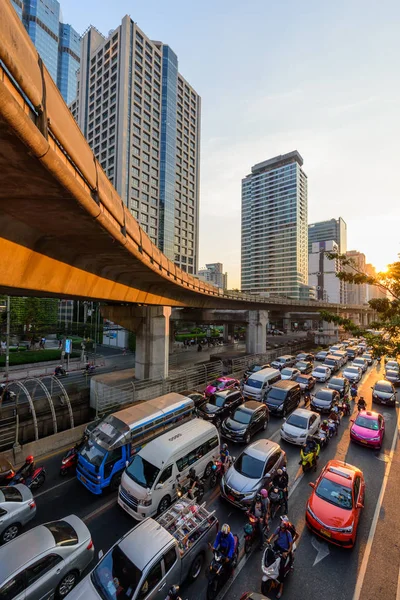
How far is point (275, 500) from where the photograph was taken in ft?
29.5

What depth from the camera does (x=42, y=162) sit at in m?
3.94

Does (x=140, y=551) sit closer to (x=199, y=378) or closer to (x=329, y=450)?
(x=329, y=450)

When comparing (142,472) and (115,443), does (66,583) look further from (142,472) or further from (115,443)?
(115,443)

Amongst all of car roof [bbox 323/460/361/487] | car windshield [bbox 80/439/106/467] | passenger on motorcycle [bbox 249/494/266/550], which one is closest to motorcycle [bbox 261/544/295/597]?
passenger on motorcycle [bbox 249/494/266/550]

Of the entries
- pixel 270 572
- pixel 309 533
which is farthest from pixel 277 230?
pixel 270 572

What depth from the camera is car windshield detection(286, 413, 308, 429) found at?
1402 centimetres

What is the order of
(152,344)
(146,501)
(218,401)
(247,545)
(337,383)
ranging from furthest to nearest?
(152,344)
(337,383)
(218,401)
(146,501)
(247,545)

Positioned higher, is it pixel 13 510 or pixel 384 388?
pixel 384 388

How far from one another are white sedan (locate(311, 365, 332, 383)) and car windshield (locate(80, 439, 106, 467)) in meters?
21.4

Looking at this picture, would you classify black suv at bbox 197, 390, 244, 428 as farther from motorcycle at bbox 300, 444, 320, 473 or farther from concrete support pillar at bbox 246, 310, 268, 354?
concrete support pillar at bbox 246, 310, 268, 354

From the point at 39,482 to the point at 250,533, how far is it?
26.4 feet

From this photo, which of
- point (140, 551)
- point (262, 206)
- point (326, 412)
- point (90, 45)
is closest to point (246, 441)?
point (326, 412)

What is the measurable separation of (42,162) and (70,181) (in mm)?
690

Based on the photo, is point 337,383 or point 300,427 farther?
point 337,383
